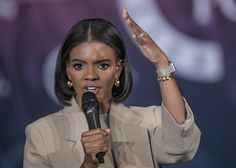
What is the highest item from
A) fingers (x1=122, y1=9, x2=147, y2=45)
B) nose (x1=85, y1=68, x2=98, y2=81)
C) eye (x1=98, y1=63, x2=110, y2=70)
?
fingers (x1=122, y1=9, x2=147, y2=45)

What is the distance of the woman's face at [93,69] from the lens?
1.47 metres

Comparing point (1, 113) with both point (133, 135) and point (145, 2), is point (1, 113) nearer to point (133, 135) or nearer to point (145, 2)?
point (145, 2)

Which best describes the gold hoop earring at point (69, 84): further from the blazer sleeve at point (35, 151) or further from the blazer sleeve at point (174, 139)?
the blazer sleeve at point (174, 139)

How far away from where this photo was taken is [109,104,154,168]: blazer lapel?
1565 mm

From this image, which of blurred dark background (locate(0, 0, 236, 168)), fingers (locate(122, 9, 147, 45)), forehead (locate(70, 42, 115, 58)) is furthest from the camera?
blurred dark background (locate(0, 0, 236, 168))

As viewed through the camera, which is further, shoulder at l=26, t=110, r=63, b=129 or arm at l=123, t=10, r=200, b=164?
shoulder at l=26, t=110, r=63, b=129

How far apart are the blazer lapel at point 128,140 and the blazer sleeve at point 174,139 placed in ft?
0.10

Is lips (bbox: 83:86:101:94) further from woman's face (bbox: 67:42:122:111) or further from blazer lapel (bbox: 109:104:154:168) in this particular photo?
blazer lapel (bbox: 109:104:154:168)

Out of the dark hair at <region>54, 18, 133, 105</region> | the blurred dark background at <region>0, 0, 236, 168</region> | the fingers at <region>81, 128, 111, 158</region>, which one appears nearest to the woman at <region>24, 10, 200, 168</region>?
the dark hair at <region>54, 18, 133, 105</region>

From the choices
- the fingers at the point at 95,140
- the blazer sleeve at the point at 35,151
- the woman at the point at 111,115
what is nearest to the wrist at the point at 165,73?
the woman at the point at 111,115

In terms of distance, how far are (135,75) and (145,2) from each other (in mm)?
340

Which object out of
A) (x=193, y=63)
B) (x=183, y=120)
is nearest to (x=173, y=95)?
(x=183, y=120)

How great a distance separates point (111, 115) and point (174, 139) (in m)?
0.22

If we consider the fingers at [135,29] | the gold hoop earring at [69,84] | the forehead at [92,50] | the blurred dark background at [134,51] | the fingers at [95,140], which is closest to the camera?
the fingers at [95,140]
